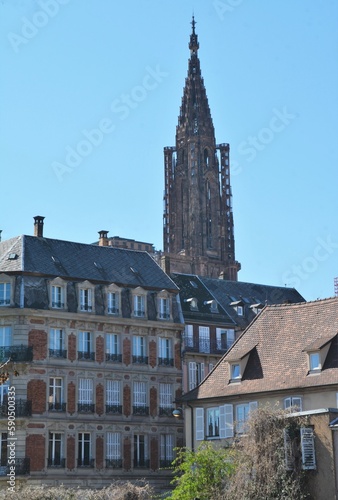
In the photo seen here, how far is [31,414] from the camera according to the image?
61.6 metres

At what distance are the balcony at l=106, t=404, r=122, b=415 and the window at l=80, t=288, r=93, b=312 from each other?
603cm

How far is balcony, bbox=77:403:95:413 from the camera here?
6398cm

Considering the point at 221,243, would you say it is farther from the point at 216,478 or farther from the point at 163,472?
the point at 216,478

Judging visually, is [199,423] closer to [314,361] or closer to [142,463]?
[314,361]

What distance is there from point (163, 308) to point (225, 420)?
17.8m

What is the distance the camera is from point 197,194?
502 ft

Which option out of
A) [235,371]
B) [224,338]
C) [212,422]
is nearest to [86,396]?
[212,422]

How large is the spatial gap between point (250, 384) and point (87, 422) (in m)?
15.0

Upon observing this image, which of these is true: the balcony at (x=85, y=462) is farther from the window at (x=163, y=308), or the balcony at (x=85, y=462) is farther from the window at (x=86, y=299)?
the window at (x=163, y=308)

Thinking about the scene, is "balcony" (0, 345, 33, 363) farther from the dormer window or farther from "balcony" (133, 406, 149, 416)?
"balcony" (133, 406, 149, 416)

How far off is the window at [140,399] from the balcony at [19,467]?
27.9 ft

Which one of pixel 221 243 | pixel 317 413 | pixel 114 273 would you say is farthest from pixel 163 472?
pixel 221 243

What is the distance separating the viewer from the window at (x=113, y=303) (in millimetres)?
67250

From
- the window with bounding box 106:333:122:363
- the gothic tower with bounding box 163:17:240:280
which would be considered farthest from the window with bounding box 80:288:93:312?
the gothic tower with bounding box 163:17:240:280
